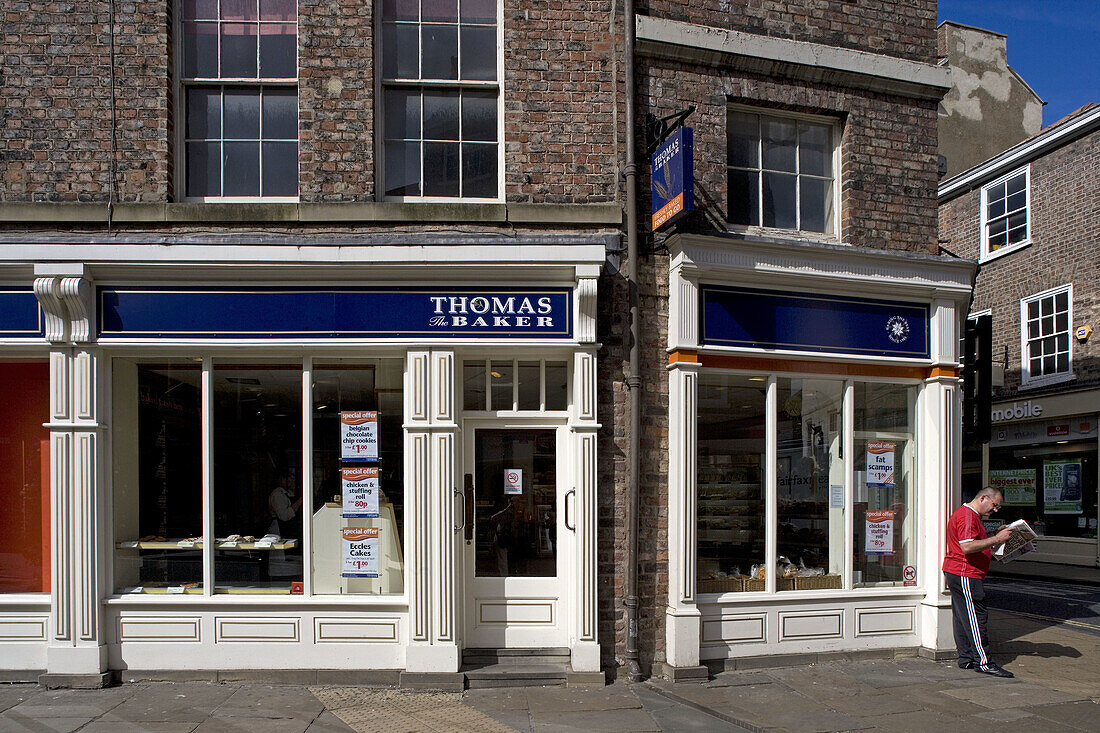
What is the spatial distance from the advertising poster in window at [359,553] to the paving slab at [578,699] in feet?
6.15

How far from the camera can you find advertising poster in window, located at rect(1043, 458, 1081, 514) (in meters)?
19.1

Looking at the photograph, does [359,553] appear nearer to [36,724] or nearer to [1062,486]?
[36,724]

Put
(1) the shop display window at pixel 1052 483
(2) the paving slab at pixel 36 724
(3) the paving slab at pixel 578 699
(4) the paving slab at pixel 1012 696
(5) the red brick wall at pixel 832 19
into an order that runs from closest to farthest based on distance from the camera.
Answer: (2) the paving slab at pixel 36 724, (3) the paving slab at pixel 578 699, (4) the paving slab at pixel 1012 696, (5) the red brick wall at pixel 832 19, (1) the shop display window at pixel 1052 483

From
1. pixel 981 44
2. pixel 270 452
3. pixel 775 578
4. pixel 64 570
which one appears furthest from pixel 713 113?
pixel 981 44

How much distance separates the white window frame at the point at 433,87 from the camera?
26.1 ft

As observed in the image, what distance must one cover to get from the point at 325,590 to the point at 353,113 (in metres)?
4.54

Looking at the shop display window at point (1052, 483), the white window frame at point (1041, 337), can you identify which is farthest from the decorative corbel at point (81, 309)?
the white window frame at point (1041, 337)

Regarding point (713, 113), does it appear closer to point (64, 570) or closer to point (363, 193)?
point (363, 193)

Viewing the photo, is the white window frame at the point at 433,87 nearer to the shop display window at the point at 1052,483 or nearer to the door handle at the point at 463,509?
the door handle at the point at 463,509

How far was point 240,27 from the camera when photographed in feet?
26.3

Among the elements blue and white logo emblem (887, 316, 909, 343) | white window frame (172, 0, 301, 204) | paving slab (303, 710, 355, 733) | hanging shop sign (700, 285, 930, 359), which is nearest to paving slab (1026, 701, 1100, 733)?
hanging shop sign (700, 285, 930, 359)

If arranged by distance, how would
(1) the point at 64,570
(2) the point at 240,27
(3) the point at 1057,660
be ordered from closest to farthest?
(1) the point at 64,570 → (2) the point at 240,27 → (3) the point at 1057,660

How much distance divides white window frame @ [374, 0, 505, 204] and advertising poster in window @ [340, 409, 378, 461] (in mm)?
2121

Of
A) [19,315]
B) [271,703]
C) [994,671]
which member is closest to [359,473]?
[271,703]
